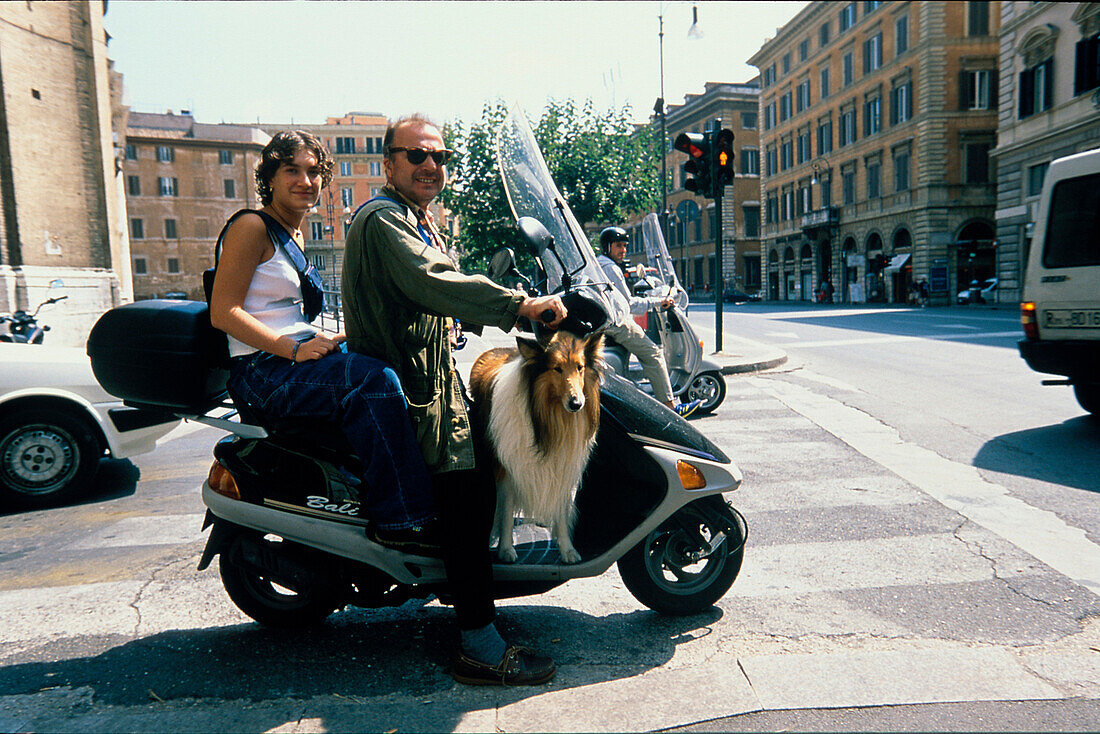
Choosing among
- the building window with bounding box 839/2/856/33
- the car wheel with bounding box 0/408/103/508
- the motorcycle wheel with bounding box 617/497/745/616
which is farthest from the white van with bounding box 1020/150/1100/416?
the building window with bounding box 839/2/856/33

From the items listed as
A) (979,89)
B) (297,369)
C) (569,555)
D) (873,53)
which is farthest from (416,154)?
(873,53)

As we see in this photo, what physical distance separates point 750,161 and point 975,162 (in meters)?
26.8

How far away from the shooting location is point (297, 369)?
270cm

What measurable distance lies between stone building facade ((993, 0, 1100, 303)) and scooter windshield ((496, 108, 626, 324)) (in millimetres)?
30218

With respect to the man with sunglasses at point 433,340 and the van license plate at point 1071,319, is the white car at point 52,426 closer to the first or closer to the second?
the man with sunglasses at point 433,340

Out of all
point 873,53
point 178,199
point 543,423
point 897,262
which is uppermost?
point 873,53

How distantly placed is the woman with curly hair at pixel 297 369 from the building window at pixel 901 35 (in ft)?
154

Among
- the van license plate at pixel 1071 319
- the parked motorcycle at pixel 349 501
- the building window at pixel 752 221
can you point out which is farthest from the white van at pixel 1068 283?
the building window at pixel 752 221

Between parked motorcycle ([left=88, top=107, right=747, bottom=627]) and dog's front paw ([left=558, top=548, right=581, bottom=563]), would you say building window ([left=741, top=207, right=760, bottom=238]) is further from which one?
dog's front paw ([left=558, top=548, right=581, bottom=563])

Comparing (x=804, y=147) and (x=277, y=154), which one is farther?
(x=804, y=147)

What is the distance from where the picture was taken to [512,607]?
11.3 feet

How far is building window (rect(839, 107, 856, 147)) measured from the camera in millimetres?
48000

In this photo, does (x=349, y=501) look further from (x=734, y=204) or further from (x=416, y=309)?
(x=734, y=204)

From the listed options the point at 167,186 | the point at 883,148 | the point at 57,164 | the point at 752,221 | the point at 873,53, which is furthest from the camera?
the point at 167,186
